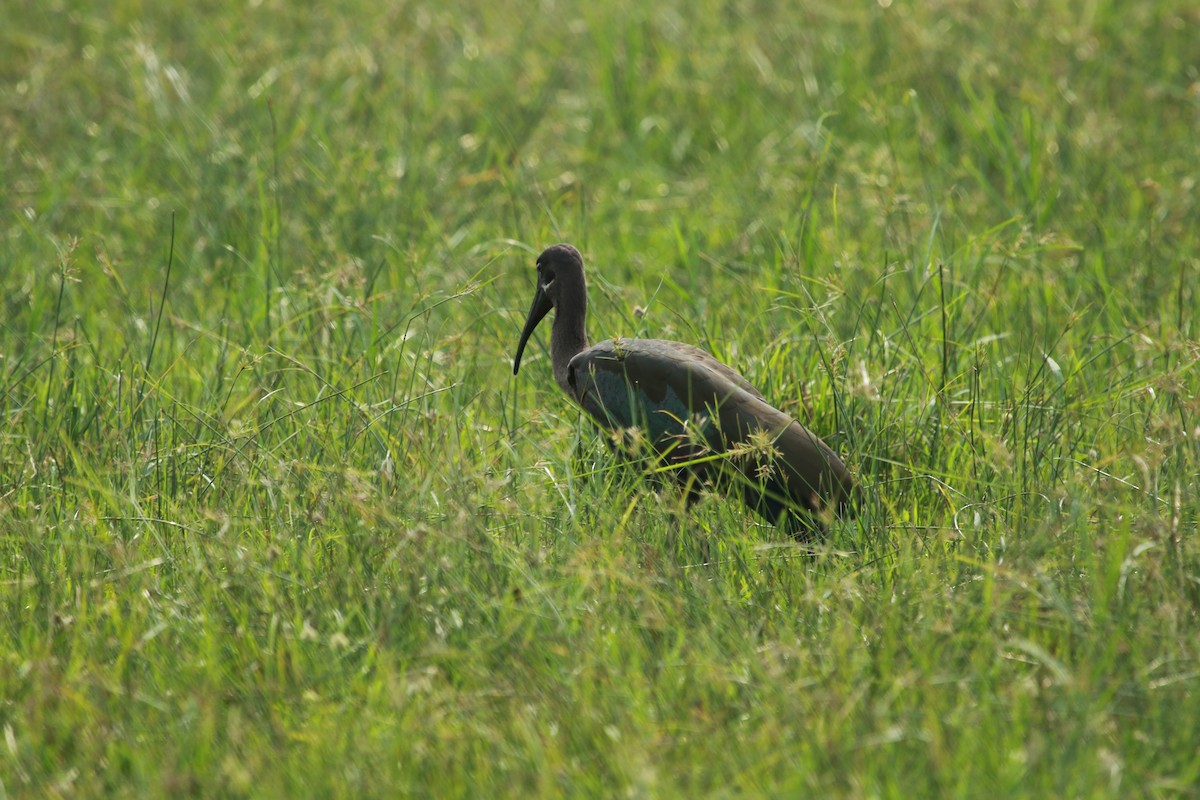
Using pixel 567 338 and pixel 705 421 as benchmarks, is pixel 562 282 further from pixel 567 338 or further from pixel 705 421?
pixel 705 421

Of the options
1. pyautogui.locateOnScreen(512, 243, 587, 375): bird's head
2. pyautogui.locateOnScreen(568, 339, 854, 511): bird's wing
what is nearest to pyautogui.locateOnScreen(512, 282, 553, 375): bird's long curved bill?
pyautogui.locateOnScreen(512, 243, 587, 375): bird's head

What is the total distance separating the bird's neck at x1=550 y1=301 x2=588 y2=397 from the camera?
15.6 feet

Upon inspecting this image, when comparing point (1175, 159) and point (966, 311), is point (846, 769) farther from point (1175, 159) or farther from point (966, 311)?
point (1175, 159)

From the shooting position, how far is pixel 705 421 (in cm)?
393

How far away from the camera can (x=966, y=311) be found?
5.23 metres

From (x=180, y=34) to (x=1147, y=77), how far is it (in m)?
5.19

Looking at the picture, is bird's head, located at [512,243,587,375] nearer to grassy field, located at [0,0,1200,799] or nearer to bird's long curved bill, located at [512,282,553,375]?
bird's long curved bill, located at [512,282,553,375]

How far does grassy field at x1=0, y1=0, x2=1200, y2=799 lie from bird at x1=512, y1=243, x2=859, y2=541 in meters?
0.13

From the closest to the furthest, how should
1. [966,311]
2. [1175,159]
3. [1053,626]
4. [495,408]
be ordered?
[1053,626]
[495,408]
[966,311]
[1175,159]

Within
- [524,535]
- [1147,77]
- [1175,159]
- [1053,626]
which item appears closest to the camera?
[1053,626]

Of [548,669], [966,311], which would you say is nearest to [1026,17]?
[966,311]

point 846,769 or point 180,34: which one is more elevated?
point 180,34

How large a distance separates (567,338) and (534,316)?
0.59ft

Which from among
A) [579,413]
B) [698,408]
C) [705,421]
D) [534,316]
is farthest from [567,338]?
[705,421]
